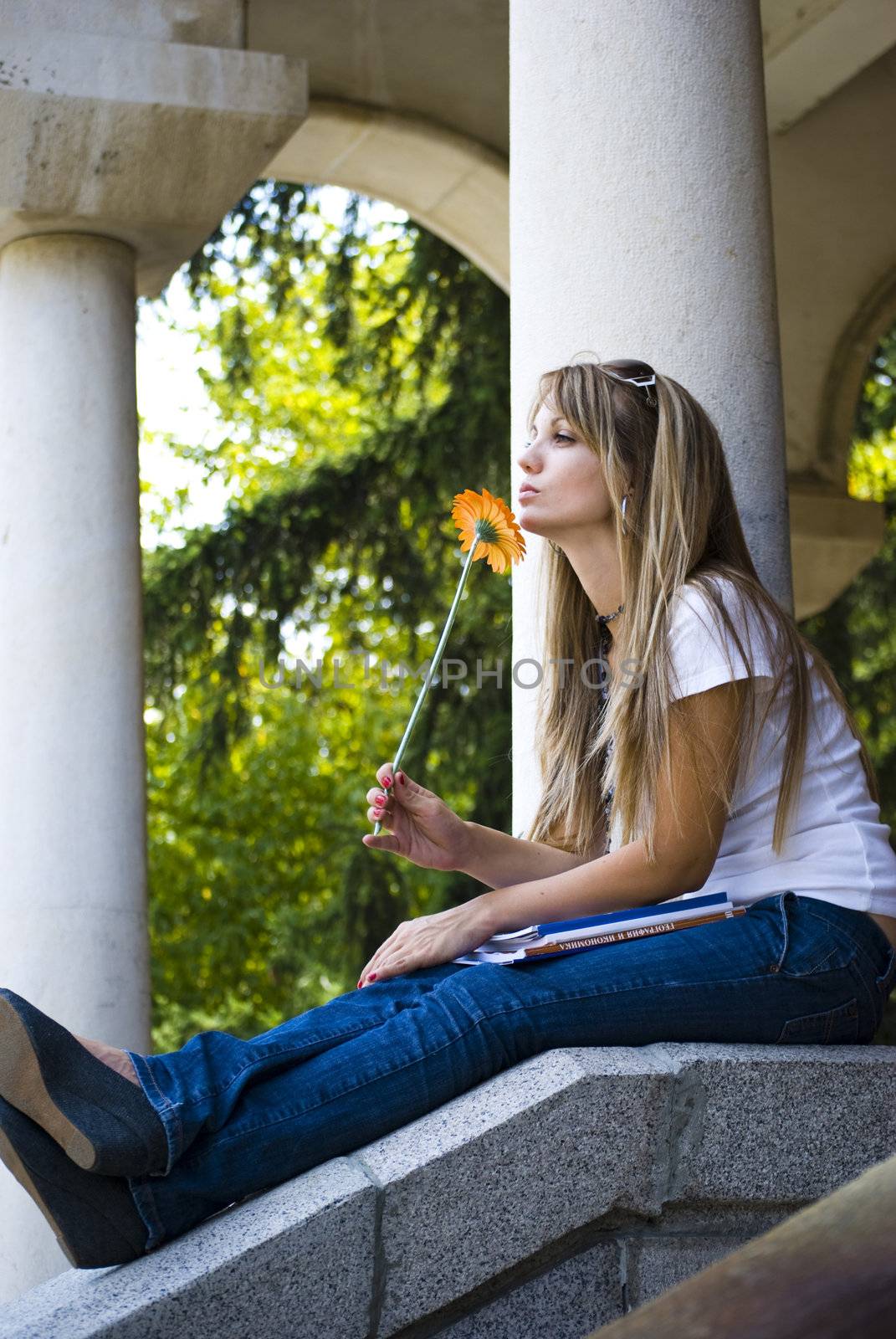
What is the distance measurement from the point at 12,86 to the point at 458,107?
2.94m

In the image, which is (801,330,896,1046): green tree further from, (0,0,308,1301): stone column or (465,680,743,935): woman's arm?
(465,680,743,935): woman's arm

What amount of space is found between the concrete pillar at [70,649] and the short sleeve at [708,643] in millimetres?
2623

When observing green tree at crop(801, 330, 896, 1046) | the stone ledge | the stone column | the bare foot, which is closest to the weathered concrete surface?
the stone ledge

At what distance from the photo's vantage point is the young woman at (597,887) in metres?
2.63

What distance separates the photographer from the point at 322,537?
1045 centimetres

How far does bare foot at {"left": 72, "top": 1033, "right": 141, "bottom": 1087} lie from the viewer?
2695 mm

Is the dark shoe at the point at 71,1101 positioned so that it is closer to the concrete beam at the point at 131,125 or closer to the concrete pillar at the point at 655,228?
the concrete pillar at the point at 655,228

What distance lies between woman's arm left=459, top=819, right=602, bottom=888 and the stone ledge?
2.40ft

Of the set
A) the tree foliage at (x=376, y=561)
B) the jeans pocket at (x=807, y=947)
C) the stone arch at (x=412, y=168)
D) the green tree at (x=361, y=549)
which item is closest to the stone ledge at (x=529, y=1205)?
the jeans pocket at (x=807, y=947)

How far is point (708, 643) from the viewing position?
3.10m

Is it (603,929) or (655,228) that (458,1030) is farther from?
(655,228)

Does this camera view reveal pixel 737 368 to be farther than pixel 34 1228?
No

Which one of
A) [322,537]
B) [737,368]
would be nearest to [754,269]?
[737,368]

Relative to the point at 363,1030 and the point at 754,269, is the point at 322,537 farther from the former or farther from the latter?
the point at 363,1030
